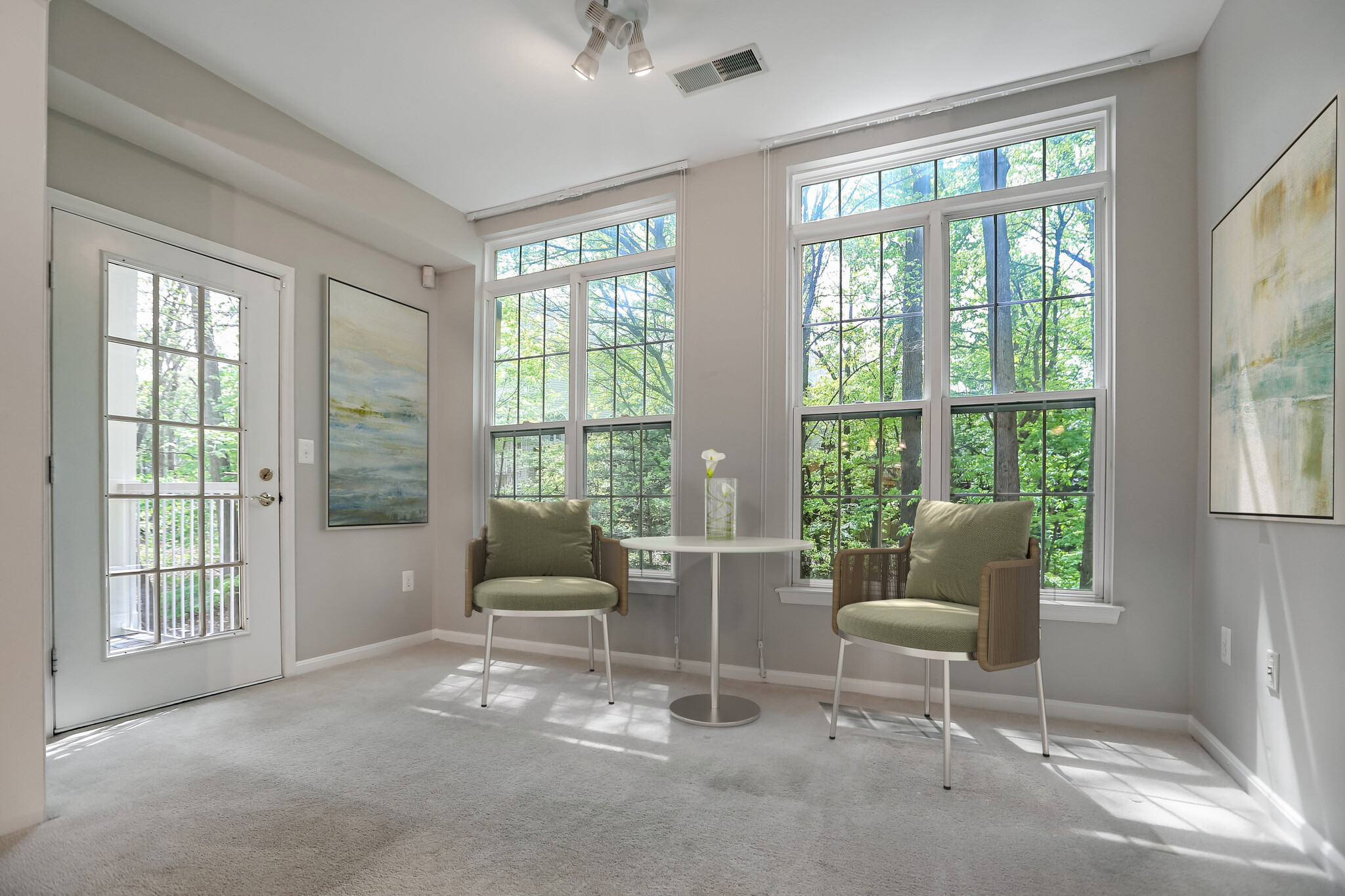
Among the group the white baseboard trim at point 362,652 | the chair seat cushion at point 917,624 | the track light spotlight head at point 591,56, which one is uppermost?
the track light spotlight head at point 591,56

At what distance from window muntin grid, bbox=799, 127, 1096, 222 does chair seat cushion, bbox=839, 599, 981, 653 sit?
188 cm

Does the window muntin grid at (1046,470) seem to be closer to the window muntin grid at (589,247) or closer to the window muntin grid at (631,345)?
the window muntin grid at (631,345)

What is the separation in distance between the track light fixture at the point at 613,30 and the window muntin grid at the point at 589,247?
1249mm

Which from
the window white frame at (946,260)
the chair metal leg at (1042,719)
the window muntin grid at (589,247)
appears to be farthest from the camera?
the window muntin grid at (589,247)

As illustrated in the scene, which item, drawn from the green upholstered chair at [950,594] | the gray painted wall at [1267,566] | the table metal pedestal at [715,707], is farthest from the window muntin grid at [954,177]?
the table metal pedestal at [715,707]

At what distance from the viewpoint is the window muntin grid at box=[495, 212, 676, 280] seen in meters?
3.77

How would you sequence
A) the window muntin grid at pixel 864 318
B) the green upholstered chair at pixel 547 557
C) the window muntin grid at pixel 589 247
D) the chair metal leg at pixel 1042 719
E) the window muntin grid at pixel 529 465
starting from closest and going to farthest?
the chair metal leg at pixel 1042 719
the green upholstered chair at pixel 547 557
the window muntin grid at pixel 864 318
the window muntin grid at pixel 589 247
the window muntin grid at pixel 529 465

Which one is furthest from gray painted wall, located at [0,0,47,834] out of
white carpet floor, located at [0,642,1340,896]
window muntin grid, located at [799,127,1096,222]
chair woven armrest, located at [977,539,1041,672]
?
window muntin grid, located at [799,127,1096,222]

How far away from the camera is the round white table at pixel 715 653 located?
2609 mm

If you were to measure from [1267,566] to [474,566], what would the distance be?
2.90 m

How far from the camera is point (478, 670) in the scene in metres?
3.45

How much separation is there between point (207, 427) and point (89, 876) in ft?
6.38

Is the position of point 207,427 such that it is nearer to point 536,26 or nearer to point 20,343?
point 20,343

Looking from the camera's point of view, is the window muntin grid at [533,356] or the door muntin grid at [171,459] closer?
the door muntin grid at [171,459]
